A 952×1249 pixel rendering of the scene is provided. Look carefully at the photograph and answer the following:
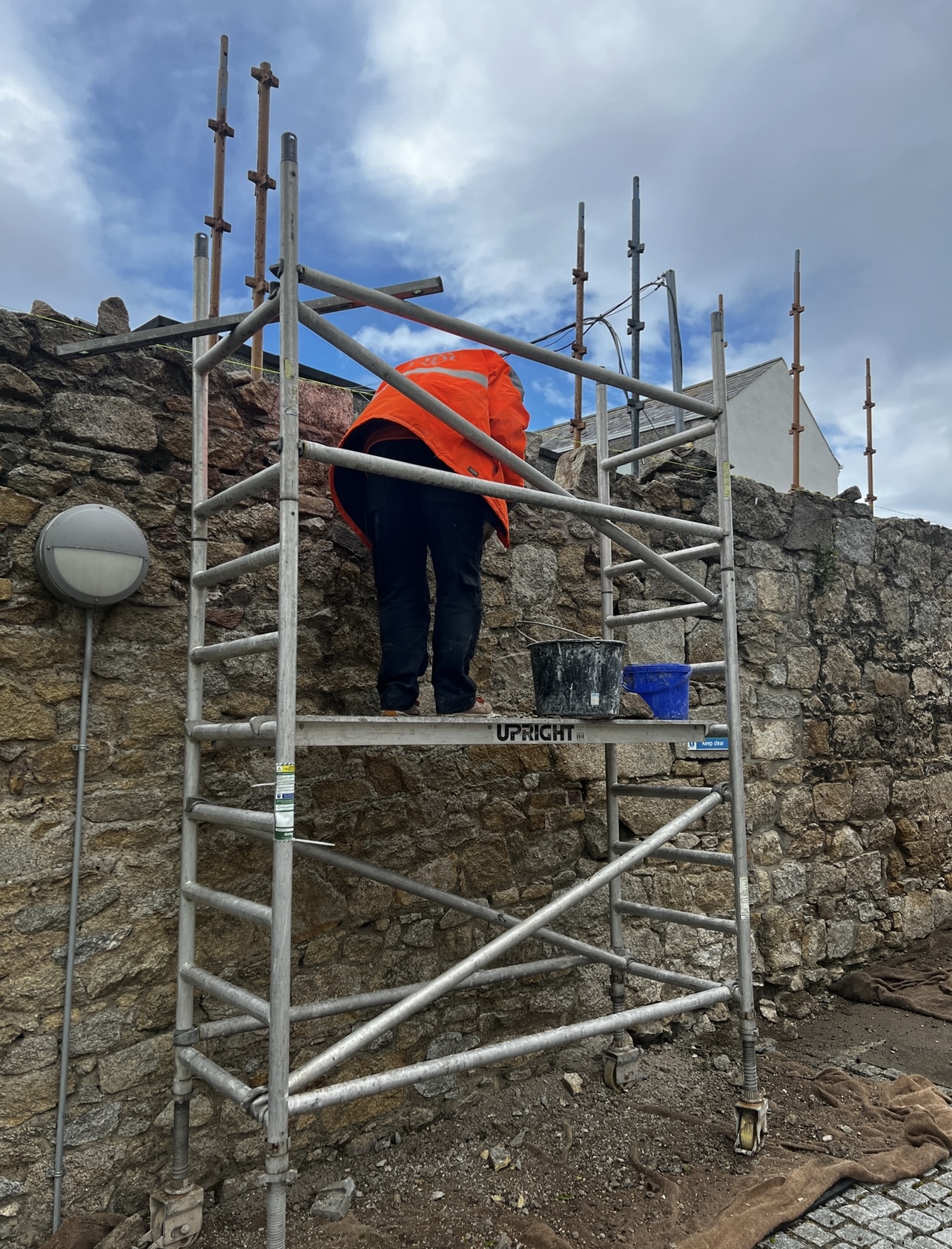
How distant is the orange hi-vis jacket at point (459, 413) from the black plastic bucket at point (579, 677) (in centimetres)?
43

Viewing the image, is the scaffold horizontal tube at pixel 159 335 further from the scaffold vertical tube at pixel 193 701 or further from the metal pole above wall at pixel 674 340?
the metal pole above wall at pixel 674 340

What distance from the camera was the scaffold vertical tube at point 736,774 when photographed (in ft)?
10.3

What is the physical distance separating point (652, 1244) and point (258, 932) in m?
1.48

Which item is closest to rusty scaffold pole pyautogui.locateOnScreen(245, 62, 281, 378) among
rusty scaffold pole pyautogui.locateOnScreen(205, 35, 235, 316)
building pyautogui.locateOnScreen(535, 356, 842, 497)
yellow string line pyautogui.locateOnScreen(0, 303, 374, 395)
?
rusty scaffold pole pyautogui.locateOnScreen(205, 35, 235, 316)

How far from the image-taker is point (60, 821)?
8.50ft

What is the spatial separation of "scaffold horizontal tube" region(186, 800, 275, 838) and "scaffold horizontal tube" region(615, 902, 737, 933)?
5.41 feet

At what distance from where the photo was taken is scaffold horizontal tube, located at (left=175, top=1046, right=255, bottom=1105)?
7.26ft

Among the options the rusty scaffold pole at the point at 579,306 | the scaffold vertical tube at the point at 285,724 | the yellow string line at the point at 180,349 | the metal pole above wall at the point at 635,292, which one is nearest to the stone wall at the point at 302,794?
the yellow string line at the point at 180,349

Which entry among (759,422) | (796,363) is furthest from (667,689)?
(759,422)

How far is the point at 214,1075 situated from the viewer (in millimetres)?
2387

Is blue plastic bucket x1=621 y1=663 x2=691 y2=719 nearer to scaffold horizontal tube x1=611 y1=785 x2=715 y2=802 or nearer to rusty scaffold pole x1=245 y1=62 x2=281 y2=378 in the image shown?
scaffold horizontal tube x1=611 y1=785 x2=715 y2=802

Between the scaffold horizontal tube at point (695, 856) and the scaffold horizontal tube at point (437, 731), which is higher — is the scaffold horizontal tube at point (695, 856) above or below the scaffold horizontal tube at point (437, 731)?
below

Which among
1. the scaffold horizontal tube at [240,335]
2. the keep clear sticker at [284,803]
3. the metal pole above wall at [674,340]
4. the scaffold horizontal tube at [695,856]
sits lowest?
the scaffold horizontal tube at [695,856]

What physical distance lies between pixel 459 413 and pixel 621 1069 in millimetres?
2601
